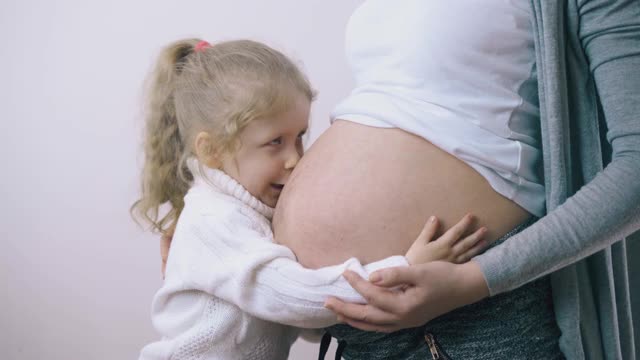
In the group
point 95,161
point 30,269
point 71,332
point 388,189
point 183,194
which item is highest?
point 388,189

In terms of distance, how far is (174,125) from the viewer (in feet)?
4.04

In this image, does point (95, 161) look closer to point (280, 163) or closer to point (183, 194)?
point (183, 194)

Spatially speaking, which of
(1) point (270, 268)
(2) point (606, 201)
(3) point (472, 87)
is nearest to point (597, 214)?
(2) point (606, 201)

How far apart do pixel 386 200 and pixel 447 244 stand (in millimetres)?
100

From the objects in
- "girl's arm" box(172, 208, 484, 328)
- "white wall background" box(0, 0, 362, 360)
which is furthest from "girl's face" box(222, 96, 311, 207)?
"white wall background" box(0, 0, 362, 360)

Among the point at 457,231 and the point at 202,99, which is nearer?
the point at 457,231

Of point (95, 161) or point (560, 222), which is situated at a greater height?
point (560, 222)

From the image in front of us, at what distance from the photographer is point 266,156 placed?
114cm

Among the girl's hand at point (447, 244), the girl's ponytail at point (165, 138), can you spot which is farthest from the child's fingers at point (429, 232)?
the girl's ponytail at point (165, 138)

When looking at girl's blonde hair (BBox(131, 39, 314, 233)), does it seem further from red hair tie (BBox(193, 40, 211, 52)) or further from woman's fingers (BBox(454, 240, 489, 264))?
woman's fingers (BBox(454, 240, 489, 264))

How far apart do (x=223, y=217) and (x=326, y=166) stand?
0.58ft

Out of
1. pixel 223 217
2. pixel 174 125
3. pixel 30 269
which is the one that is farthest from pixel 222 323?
pixel 30 269

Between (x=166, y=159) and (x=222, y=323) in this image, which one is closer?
(x=222, y=323)

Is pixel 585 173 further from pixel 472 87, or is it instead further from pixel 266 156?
pixel 266 156
